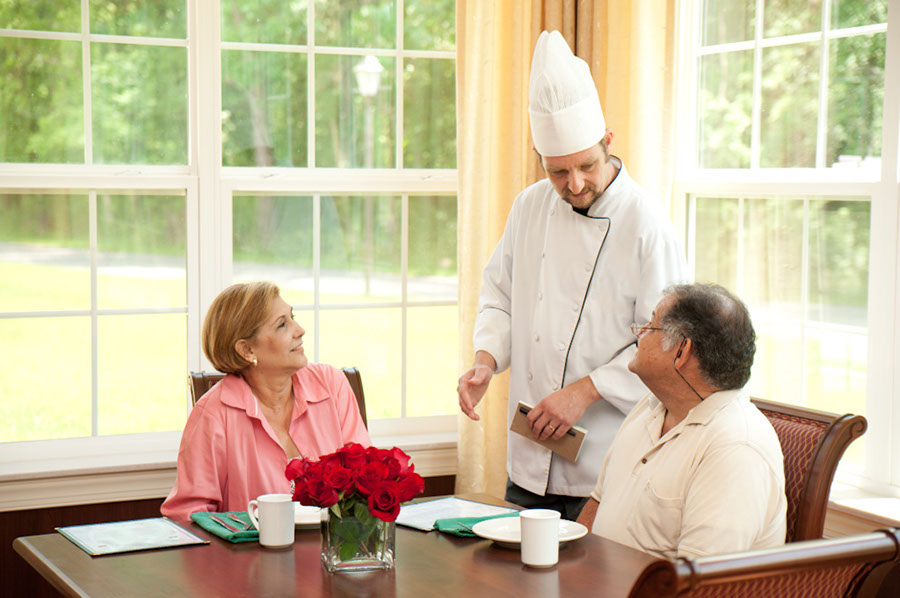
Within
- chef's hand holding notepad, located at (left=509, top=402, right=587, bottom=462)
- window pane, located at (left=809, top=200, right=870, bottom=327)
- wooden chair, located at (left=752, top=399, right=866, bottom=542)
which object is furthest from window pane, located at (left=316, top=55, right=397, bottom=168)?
wooden chair, located at (left=752, top=399, right=866, bottom=542)

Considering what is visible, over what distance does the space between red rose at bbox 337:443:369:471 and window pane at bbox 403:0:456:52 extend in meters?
2.12

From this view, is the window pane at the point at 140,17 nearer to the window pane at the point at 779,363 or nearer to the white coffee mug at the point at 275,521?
the white coffee mug at the point at 275,521

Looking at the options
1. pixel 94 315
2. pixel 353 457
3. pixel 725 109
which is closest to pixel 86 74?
pixel 94 315

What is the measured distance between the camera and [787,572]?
1203 mm

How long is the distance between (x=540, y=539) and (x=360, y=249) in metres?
1.94

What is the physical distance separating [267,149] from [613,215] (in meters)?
1.39

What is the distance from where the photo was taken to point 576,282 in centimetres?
265

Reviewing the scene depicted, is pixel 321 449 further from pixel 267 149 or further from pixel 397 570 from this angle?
pixel 267 149

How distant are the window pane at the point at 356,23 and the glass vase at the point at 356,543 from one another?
2121mm

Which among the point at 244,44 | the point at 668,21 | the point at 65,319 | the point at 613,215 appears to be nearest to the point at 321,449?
the point at 613,215

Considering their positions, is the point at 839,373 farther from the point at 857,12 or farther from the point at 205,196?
the point at 205,196

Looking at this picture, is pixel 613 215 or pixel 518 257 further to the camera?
pixel 518 257

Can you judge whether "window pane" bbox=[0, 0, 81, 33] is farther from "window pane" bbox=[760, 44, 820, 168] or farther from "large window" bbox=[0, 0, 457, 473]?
Result: "window pane" bbox=[760, 44, 820, 168]

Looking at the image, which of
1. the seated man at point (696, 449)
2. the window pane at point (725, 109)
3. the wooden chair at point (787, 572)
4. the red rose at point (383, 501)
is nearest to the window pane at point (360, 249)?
the window pane at point (725, 109)
